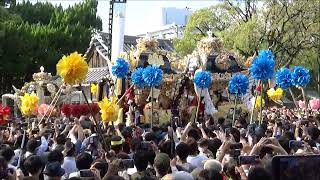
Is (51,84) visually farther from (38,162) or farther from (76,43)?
(38,162)

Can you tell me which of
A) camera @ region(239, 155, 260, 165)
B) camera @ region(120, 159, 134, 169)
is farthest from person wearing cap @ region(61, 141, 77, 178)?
camera @ region(239, 155, 260, 165)

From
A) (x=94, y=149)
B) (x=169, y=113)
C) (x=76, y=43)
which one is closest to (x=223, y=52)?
(x=169, y=113)

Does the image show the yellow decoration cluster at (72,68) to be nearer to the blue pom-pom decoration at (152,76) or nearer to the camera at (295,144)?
the camera at (295,144)

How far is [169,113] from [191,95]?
1.21m

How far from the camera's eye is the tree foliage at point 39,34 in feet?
119

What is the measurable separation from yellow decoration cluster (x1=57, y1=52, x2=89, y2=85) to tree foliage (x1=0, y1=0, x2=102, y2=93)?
2423 centimetres

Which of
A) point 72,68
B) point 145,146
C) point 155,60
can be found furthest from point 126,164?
point 155,60

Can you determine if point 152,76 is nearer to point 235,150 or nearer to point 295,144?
point 295,144

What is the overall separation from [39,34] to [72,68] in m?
29.8

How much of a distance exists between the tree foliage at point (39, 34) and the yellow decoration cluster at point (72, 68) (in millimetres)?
24234

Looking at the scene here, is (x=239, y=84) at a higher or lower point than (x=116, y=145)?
Answer: higher

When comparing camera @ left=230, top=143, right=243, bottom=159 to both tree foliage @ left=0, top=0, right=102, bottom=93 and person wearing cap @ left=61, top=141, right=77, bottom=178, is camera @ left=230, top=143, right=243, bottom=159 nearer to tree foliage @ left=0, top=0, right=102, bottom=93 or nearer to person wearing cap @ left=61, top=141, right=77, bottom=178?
person wearing cap @ left=61, top=141, right=77, bottom=178

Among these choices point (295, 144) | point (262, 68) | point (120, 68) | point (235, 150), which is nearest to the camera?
point (235, 150)

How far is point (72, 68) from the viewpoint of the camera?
10.5 m
